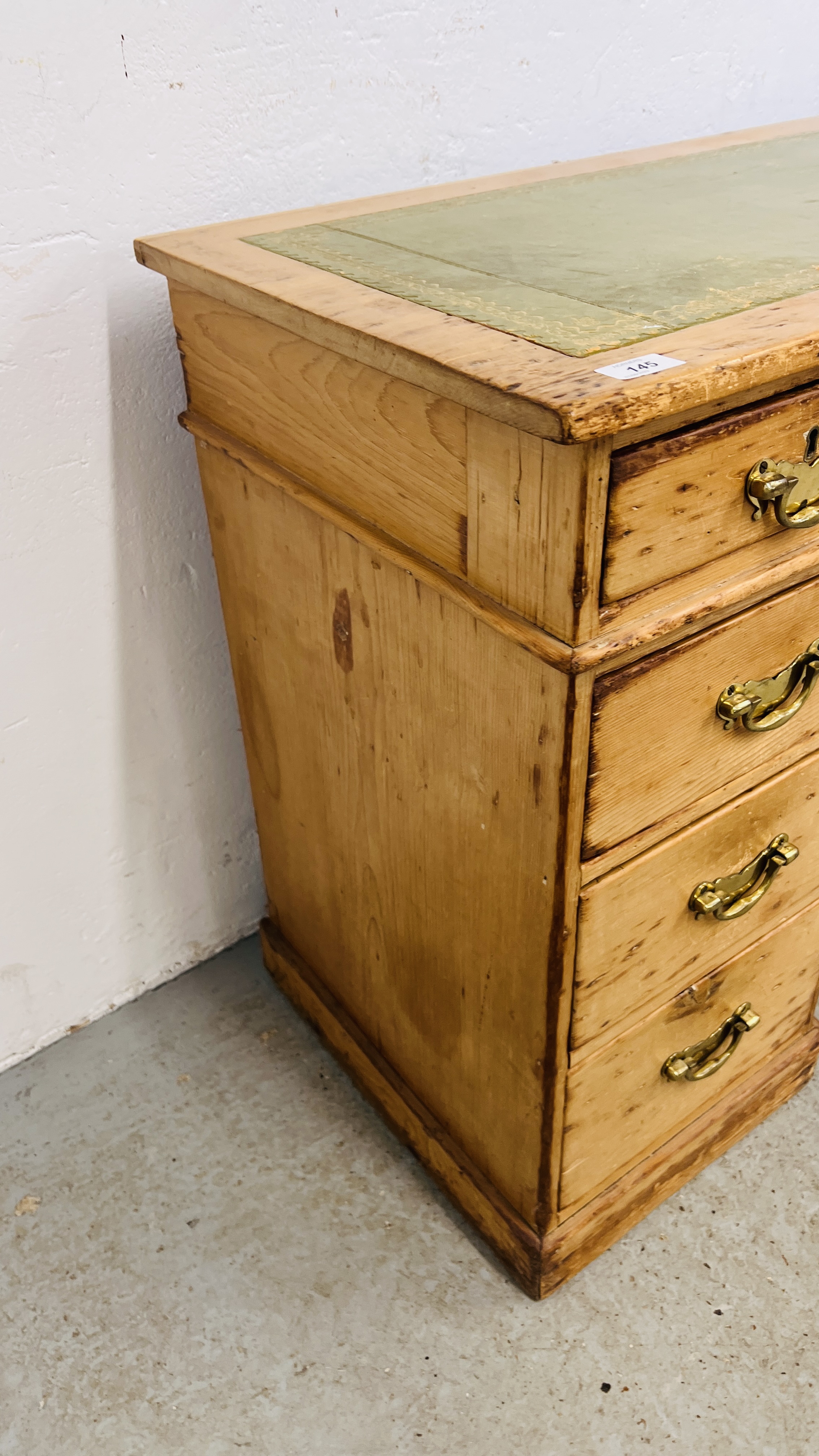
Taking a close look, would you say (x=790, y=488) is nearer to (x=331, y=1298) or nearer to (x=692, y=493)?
(x=692, y=493)

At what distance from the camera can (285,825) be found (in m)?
1.37

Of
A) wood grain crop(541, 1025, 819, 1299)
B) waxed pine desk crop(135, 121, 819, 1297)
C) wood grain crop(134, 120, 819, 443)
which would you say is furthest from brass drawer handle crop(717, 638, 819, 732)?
wood grain crop(541, 1025, 819, 1299)

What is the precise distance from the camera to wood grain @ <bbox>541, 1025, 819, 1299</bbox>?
1162mm

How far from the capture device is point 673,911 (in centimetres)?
99

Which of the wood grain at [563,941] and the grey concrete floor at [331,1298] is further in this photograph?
the grey concrete floor at [331,1298]

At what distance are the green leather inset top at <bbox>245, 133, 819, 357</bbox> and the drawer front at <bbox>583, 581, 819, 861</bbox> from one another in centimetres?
24

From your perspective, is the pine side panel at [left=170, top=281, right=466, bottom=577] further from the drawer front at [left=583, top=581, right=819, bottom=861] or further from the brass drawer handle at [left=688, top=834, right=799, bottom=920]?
the brass drawer handle at [left=688, top=834, right=799, bottom=920]

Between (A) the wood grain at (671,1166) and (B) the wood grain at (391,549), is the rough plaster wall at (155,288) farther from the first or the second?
(A) the wood grain at (671,1166)

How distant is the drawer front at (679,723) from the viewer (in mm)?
812

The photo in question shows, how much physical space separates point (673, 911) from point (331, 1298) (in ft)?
1.94

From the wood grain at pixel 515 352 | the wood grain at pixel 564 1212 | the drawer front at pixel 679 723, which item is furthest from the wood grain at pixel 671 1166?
the wood grain at pixel 515 352

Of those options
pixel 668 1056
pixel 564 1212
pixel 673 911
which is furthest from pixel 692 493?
pixel 564 1212

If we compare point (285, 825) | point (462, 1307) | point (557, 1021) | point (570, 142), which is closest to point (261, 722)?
point (285, 825)

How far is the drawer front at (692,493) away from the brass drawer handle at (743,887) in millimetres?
357
